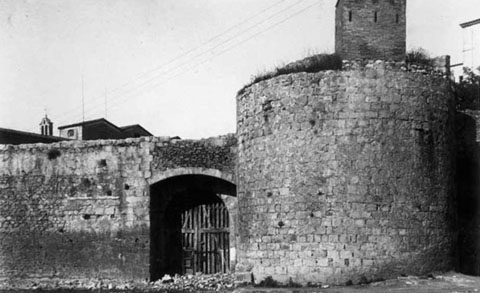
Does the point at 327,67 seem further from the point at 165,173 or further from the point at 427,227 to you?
the point at 165,173

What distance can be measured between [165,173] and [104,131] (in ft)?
58.5

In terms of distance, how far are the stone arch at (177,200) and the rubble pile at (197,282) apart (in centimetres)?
38

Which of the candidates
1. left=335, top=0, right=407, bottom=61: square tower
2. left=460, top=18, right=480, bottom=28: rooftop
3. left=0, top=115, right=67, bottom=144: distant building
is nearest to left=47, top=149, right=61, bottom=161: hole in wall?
left=0, top=115, right=67, bottom=144: distant building

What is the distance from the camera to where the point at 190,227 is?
21594 millimetres

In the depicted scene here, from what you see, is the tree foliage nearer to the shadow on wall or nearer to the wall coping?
the shadow on wall

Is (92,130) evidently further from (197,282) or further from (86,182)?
(197,282)

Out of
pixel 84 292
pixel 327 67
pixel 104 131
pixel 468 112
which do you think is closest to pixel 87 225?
pixel 84 292

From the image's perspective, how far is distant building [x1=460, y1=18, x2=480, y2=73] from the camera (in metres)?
37.8

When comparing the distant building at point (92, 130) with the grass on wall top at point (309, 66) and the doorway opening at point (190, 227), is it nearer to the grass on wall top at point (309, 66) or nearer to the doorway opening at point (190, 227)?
the doorway opening at point (190, 227)

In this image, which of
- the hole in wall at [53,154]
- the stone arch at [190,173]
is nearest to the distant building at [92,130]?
the hole in wall at [53,154]

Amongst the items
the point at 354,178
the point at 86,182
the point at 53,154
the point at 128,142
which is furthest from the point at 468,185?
the point at 53,154

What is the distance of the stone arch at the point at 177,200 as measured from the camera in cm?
2039

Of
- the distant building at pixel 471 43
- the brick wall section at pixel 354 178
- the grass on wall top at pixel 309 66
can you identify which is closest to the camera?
the brick wall section at pixel 354 178

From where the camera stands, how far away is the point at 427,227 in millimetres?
15680
